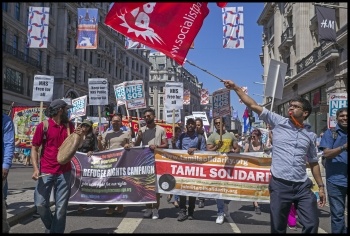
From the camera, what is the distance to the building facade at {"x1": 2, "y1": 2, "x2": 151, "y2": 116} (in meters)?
38.7

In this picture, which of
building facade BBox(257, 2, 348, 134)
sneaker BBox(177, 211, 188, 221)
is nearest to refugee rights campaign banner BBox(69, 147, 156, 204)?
sneaker BBox(177, 211, 188, 221)

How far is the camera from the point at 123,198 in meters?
7.21

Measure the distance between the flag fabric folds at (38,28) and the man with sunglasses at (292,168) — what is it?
584 inches

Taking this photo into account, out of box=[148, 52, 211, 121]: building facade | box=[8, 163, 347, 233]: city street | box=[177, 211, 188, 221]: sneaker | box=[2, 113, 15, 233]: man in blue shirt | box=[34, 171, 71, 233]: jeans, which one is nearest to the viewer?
box=[2, 113, 15, 233]: man in blue shirt

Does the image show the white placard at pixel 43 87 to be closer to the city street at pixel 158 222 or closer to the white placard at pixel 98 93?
the white placard at pixel 98 93

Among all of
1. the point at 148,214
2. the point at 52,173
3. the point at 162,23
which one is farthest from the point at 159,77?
the point at 52,173

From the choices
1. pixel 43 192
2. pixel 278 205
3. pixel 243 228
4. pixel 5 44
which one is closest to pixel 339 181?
pixel 278 205

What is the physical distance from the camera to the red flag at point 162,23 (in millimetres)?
5051

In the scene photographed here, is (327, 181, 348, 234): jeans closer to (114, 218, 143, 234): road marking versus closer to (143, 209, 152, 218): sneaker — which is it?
(114, 218, 143, 234): road marking

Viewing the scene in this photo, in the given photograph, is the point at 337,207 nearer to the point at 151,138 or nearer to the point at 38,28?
the point at 151,138

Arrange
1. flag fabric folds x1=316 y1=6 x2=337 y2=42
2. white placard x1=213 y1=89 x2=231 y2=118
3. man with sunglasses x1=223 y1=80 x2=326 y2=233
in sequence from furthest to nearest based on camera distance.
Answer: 1. flag fabric folds x1=316 y1=6 x2=337 y2=42
2. white placard x1=213 y1=89 x2=231 y2=118
3. man with sunglasses x1=223 y1=80 x2=326 y2=233

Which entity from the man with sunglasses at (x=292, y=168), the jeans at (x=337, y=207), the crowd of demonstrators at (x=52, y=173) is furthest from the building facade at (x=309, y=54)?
the crowd of demonstrators at (x=52, y=173)

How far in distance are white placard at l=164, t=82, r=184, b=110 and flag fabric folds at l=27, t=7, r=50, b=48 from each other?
22.5 feet

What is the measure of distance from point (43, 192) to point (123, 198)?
7.78 feet
